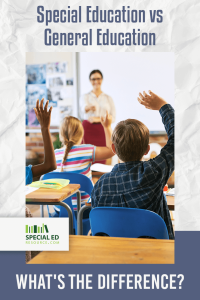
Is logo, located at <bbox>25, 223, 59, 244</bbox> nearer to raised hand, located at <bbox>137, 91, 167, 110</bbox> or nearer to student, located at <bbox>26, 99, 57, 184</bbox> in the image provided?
student, located at <bbox>26, 99, 57, 184</bbox>

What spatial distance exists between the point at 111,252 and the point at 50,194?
30.6 inches

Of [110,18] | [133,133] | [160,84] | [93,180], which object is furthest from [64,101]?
[110,18]

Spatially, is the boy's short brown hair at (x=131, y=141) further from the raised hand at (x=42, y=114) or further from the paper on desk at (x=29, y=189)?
the paper on desk at (x=29, y=189)

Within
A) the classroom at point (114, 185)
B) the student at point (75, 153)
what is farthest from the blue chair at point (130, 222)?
the student at point (75, 153)

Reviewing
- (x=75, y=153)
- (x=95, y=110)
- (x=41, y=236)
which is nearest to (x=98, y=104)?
(x=95, y=110)

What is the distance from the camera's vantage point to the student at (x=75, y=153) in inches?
72.9

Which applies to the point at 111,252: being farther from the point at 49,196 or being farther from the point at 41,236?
the point at 49,196

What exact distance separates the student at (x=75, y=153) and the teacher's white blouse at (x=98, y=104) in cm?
94

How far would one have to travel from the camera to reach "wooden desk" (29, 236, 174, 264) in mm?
685

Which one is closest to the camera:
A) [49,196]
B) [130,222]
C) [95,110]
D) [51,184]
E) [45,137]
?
[130,222]

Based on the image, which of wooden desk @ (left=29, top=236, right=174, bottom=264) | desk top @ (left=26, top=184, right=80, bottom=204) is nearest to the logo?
wooden desk @ (left=29, top=236, right=174, bottom=264)

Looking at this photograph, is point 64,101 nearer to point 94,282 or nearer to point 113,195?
Result: point 113,195

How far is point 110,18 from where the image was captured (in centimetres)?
76

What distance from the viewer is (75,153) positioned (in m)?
1.85
